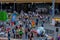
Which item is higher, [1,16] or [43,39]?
[1,16]

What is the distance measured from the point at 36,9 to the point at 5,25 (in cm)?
2513

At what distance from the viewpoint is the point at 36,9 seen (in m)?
50.2

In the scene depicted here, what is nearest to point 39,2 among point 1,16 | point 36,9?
point 36,9

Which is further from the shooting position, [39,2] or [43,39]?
[39,2]

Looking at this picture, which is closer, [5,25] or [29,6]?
[5,25]

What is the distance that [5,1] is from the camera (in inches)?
1906

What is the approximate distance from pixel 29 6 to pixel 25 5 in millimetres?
852

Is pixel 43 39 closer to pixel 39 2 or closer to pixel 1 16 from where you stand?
pixel 1 16

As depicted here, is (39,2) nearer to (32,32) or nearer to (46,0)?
(46,0)

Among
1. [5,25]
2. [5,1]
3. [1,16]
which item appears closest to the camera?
[1,16]

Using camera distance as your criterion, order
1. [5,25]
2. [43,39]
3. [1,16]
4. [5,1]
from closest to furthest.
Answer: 1. [43,39]
2. [1,16]
3. [5,25]
4. [5,1]

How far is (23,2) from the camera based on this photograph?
4969 cm

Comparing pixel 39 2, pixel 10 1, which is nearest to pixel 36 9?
pixel 39 2

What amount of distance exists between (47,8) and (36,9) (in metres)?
2.25
